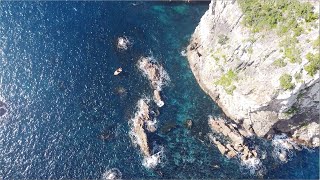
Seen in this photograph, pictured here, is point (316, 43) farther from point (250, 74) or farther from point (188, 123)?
point (188, 123)

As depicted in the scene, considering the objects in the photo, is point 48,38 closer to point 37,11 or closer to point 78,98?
point 37,11

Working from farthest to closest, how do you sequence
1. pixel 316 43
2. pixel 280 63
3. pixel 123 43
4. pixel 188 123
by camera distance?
pixel 123 43 → pixel 188 123 → pixel 280 63 → pixel 316 43

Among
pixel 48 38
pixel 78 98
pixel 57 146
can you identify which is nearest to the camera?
pixel 57 146

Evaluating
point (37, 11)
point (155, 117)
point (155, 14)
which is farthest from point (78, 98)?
point (155, 14)

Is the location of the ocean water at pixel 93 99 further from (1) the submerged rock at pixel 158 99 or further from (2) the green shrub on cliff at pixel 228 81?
(2) the green shrub on cliff at pixel 228 81

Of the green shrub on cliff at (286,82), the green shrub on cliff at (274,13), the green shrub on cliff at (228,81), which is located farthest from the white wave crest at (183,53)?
the green shrub on cliff at (286,82)

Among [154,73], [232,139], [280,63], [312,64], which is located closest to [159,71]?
[154,73]

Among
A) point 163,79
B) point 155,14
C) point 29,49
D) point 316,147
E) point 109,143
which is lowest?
point 316,147
